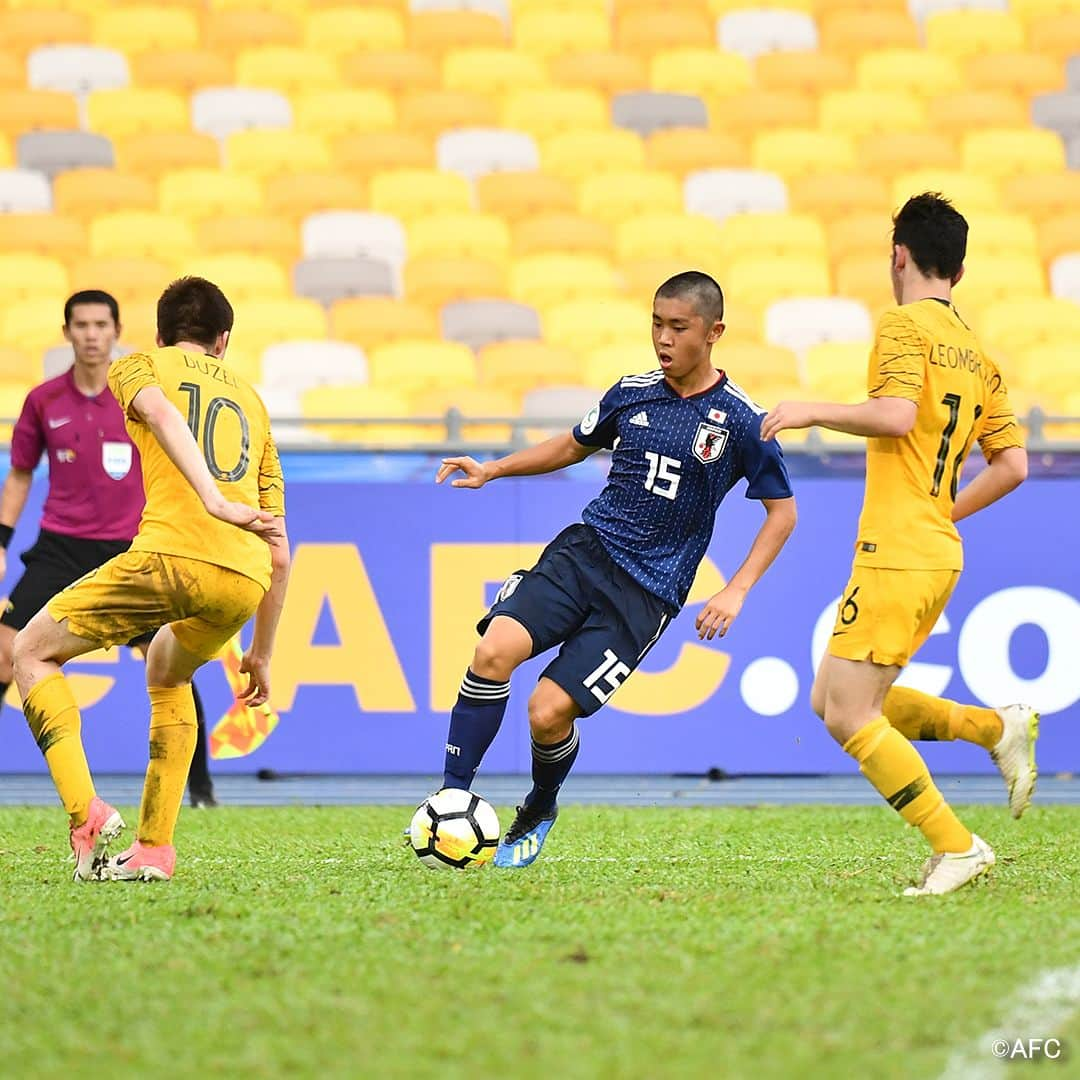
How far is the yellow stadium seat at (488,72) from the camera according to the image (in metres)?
15.7

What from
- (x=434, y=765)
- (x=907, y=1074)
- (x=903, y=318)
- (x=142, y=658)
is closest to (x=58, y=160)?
(x=142, y=658)

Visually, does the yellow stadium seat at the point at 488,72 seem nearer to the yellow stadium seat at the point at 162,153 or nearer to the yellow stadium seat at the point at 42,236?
the yellow stadium seat at the point at 162,153

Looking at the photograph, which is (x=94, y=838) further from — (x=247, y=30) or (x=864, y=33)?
(x=864, y=33)

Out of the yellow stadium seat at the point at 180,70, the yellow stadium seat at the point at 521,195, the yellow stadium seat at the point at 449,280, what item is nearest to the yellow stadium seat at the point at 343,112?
the yellow stadium seat at the point at 180,70

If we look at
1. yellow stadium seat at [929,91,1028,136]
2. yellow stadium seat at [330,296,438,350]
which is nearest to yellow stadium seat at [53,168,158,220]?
yellow stadium seat at [330,296,438,350]

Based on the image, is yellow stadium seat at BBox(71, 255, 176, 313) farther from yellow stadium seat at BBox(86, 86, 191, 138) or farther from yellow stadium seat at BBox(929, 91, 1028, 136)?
yellow stadium seat at BBox(929, 91, 1028, 136)

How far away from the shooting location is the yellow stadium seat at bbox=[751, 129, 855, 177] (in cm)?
1528

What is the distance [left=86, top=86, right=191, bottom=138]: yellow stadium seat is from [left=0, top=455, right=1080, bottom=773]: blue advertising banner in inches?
259

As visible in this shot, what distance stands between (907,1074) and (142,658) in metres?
6.94

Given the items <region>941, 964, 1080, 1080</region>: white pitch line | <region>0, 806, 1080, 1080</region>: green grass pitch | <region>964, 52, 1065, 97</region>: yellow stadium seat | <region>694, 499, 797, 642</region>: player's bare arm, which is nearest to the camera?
<region>941, 964, 1080, 1080</region>: white pitch line

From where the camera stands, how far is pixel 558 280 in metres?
13.8

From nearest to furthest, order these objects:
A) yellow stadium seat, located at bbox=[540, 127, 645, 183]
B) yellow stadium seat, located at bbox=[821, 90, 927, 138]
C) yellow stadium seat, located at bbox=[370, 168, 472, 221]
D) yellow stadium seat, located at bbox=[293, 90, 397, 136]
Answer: yellow stadium seat, located at bbox=[370, 168, 472, 221], yellow stadium seat, located at bbox=[540, 127, 645, 183], yellow stadium seat, located at bbox=[293, 90, 397, 136], yellow stadium seat, located at bbox=[821, 90, 927, 138]

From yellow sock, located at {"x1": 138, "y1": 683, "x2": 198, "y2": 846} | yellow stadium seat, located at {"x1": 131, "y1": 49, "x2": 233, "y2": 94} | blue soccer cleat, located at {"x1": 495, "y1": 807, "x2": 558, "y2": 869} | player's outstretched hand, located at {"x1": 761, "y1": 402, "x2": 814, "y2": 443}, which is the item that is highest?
yellow stadium seat, located at {"x1": 131, "y1": 49, "x2": 233, "y2": 94}

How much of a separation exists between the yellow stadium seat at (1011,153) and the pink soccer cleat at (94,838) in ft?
39.6
